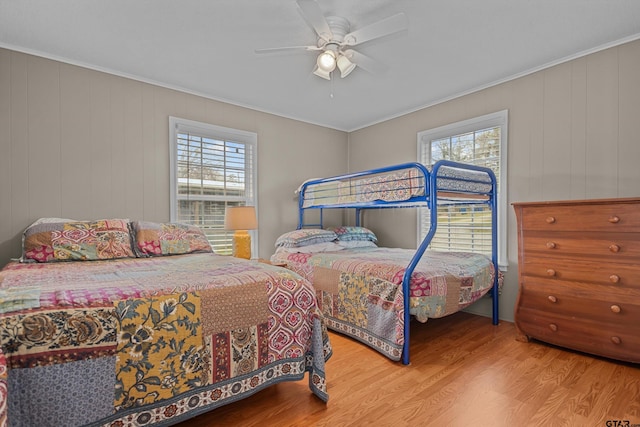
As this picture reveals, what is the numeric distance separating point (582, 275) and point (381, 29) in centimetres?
219

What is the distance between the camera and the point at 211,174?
363 cm

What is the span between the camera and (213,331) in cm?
148

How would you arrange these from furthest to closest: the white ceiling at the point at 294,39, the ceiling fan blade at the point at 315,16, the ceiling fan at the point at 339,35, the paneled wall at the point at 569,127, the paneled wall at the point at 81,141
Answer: the paneled wall at the point at 81,141, the paneled wall at the point at 569,127, the white ceiling at the point at 294,39, the ceiling fan at the point at 339,35, the ceiling fan blade at the point at 315,16

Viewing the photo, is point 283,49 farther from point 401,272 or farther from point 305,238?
point 305,238

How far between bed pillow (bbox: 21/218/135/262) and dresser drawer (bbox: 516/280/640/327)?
3.20 m

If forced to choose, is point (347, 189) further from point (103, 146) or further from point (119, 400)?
point (119, 400)

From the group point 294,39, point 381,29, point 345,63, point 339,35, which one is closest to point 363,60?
point 345,63

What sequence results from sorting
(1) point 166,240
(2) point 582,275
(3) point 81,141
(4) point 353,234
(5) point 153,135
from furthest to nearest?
(4) point 353,234
(5) point 153,135
(3) point 81,141
(1) point 166,240
(2) point 582,275

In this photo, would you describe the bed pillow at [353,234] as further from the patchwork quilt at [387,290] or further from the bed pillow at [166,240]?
the bed pillow at [166,240]

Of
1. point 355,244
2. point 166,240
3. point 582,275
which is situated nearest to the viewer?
point 582,275

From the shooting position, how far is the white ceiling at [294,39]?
2074mm

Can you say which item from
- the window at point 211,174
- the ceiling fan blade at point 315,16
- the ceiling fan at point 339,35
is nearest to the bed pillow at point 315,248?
the window at point 211,174

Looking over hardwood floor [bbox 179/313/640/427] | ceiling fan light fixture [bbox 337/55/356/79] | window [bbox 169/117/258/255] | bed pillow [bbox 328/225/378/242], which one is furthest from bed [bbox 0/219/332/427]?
bed pillow [bbox 328/225/378/242]

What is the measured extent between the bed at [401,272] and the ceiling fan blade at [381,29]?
98 cm
